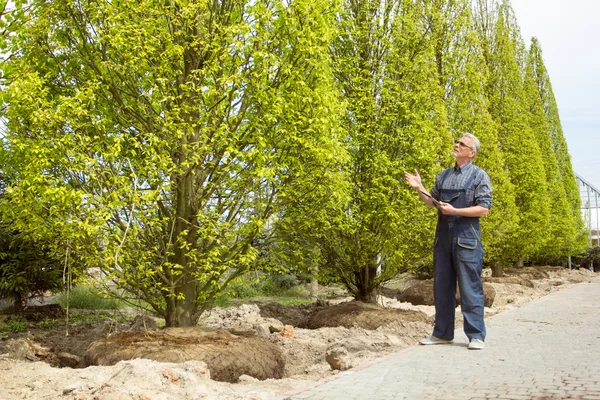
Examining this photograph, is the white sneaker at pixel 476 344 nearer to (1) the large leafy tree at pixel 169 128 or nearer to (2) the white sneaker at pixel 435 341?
(2) the white sneaker at pixel 435 341

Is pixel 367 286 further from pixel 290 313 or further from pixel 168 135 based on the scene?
pixel 168 135

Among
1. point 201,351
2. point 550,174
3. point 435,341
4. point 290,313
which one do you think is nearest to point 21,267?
point 290,313

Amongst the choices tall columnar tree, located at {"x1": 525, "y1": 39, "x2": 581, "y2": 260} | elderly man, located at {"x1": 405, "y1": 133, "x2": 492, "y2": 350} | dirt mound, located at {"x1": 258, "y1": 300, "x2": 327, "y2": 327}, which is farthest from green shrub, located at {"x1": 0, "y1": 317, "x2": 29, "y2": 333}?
tall columnar tree, located at {"x1": 525, "y1": 39, "x2": 581, "y2": 260}

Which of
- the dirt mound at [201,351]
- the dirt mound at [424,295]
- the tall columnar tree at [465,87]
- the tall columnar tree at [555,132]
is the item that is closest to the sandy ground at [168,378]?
the dirt mound at [201,351]

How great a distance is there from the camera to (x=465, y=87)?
12188mm

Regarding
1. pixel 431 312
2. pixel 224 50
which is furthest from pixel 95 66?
pixel 431 312

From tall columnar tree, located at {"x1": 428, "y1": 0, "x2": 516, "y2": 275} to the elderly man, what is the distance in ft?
16.4

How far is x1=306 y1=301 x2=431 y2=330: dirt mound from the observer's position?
8203 mm

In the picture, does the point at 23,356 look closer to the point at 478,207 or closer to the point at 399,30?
the point at 478,207

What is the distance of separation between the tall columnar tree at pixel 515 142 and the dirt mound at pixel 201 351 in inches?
635

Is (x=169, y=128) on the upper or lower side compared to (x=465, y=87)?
lower

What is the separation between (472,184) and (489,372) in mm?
2017

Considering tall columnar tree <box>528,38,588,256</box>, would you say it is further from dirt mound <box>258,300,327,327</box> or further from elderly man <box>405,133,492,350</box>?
elderly man <box>405,133,492,350</box>

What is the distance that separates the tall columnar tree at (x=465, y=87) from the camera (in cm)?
1127
